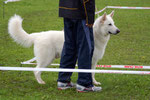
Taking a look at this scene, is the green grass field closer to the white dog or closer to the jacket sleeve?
the white dog

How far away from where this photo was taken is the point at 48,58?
5.34m

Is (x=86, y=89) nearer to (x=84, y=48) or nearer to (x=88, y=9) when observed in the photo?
(x=84, y=48)

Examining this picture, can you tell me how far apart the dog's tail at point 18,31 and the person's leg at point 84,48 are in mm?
1133

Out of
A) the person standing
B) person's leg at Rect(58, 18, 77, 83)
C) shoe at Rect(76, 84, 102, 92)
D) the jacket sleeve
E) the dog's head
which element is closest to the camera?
the jacket sleeve

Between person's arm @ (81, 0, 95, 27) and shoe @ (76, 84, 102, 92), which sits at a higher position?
person's arm @ (81, 0, 95, 27)

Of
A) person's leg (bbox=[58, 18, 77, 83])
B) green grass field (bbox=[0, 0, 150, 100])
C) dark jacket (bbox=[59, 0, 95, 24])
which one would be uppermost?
dark jacket (bbox=[59, 0, 95, 24])

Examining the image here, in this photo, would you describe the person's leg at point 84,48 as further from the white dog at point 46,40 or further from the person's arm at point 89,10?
the white dog at point 46,40

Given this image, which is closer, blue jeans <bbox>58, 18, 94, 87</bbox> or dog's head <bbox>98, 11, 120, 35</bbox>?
blue jeans <bbox>58, 18, 94, 87</bbox>

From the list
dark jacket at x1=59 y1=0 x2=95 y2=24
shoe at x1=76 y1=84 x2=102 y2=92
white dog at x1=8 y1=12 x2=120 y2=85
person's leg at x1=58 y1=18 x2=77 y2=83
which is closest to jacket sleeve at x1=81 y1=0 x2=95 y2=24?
dark jacket at x1=59 y1=0 x2=95 y2=24

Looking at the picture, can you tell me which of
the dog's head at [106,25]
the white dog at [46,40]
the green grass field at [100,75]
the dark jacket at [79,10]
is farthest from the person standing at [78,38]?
the dog's head at [106,25]

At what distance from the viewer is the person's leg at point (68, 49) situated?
189 inches

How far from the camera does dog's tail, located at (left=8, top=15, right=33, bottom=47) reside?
531cm

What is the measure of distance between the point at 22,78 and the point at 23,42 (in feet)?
2.61

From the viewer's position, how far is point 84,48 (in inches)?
186
